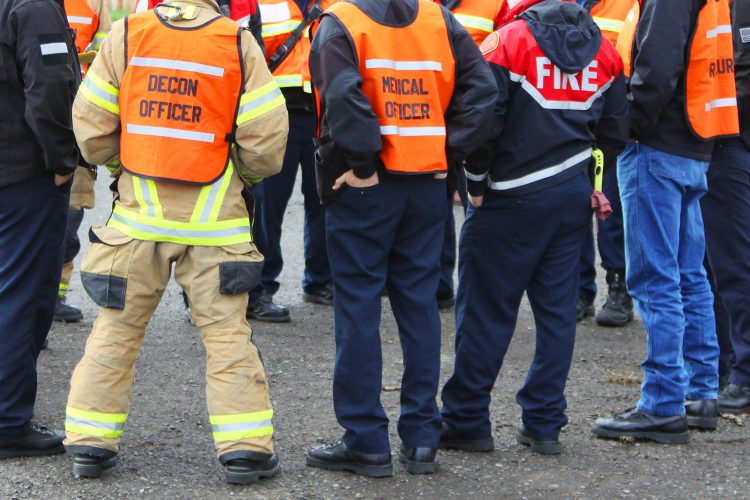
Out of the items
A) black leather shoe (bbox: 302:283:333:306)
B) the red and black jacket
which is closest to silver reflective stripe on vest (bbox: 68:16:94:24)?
black leather shoe (bbox: 302:283:333:306)

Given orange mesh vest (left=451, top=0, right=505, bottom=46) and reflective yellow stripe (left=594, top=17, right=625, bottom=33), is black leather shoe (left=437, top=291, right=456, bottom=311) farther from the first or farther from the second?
reflective yellow stripe (left=594, top=17, right=625, bottom=33)

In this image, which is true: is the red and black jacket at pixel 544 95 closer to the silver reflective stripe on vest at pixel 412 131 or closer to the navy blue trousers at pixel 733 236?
the silver reflective stripe on vest at pixel 412 131

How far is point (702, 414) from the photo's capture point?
5426mm

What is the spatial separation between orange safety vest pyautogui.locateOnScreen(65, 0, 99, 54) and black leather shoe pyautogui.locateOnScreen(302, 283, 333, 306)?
2089mm

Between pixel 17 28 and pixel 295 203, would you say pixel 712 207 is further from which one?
pixel 295 203

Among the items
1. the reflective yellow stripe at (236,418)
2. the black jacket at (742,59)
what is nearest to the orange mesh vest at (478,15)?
the black jacket at (742,59)

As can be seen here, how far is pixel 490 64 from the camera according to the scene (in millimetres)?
4711

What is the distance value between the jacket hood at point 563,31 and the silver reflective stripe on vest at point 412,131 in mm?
580

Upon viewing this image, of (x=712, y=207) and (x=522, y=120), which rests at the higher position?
(x=522, y=120)

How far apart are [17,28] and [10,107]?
348mm

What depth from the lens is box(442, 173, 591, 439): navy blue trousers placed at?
15.9 ft

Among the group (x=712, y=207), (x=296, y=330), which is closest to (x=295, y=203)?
(x=296, y=330)

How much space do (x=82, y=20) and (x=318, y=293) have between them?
2.27 m

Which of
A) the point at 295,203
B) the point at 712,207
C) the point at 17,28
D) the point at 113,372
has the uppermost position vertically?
the point at 17,28
